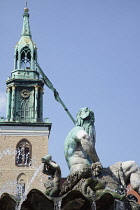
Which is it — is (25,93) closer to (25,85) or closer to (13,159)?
(25,85)

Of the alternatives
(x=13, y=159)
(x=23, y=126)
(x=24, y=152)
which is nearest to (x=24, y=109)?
(x=23, y=126)

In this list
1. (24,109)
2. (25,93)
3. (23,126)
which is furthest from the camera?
(25,93)

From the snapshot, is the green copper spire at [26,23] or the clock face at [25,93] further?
the green copper spire at [26,23]

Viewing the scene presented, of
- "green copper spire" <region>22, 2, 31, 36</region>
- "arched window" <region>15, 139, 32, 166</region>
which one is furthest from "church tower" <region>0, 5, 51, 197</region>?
"green copper spire" <region>22, 2, 31, 36</region>

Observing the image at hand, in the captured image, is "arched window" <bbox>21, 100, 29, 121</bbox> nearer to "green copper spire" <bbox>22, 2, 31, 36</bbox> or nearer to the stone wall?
the stone wall

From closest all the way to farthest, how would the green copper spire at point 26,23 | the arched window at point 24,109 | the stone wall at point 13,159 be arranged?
the stone wall at point 13,159, the arched window at point 24,109, the green copper spire at point 26,23

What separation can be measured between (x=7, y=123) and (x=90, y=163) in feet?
194

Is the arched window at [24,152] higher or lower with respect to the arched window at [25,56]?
lower

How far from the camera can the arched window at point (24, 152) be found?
6631 cm

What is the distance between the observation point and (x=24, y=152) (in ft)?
221

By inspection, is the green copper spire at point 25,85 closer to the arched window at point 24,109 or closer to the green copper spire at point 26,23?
the arched window at point 24,109

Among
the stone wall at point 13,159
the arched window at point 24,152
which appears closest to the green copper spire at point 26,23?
the stone wall at point 13,159

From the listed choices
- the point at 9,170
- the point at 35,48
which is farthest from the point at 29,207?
the point at 35,48

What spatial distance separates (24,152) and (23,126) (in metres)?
3.25
